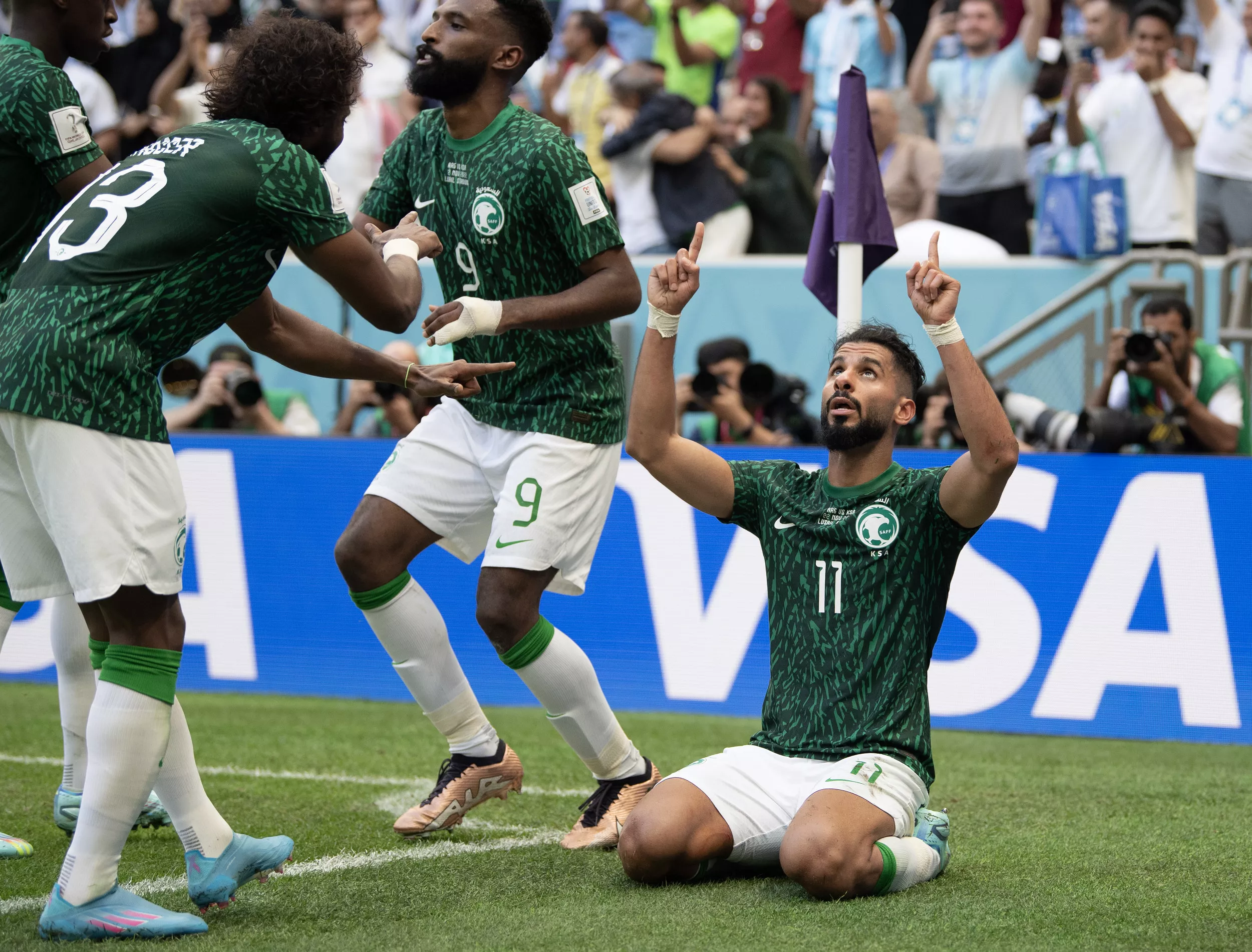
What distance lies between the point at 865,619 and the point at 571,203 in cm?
153

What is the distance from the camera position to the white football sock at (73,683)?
493 centimetres

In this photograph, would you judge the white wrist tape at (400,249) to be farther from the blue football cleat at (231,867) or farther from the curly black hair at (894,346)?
the blue football cleat at (231,867)

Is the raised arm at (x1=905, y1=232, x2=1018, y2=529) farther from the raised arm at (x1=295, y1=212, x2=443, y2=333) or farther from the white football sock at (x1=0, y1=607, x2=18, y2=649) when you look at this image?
the white football sock at (x1=0, y1=607, x2=18, y2=649)

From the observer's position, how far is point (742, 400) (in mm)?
8438

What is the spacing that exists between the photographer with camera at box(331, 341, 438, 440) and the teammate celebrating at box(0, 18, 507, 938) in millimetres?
4736

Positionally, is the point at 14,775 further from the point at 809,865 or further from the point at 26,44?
the point at 809,865

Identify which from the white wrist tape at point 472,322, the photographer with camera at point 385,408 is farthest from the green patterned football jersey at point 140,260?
the photographer with camera at point 385,408

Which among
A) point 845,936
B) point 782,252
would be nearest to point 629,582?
point 782,252

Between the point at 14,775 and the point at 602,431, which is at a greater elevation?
the point at 602,431

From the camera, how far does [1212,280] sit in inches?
358

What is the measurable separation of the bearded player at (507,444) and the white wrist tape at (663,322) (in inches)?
16.6

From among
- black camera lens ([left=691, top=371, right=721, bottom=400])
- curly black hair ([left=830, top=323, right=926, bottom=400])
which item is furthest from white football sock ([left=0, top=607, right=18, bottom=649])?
black camera lens ([left=691, top=371, right=721, bottom=400])

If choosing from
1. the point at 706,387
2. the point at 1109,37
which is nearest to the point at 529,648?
the point at 706,387

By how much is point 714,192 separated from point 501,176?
616 cm
